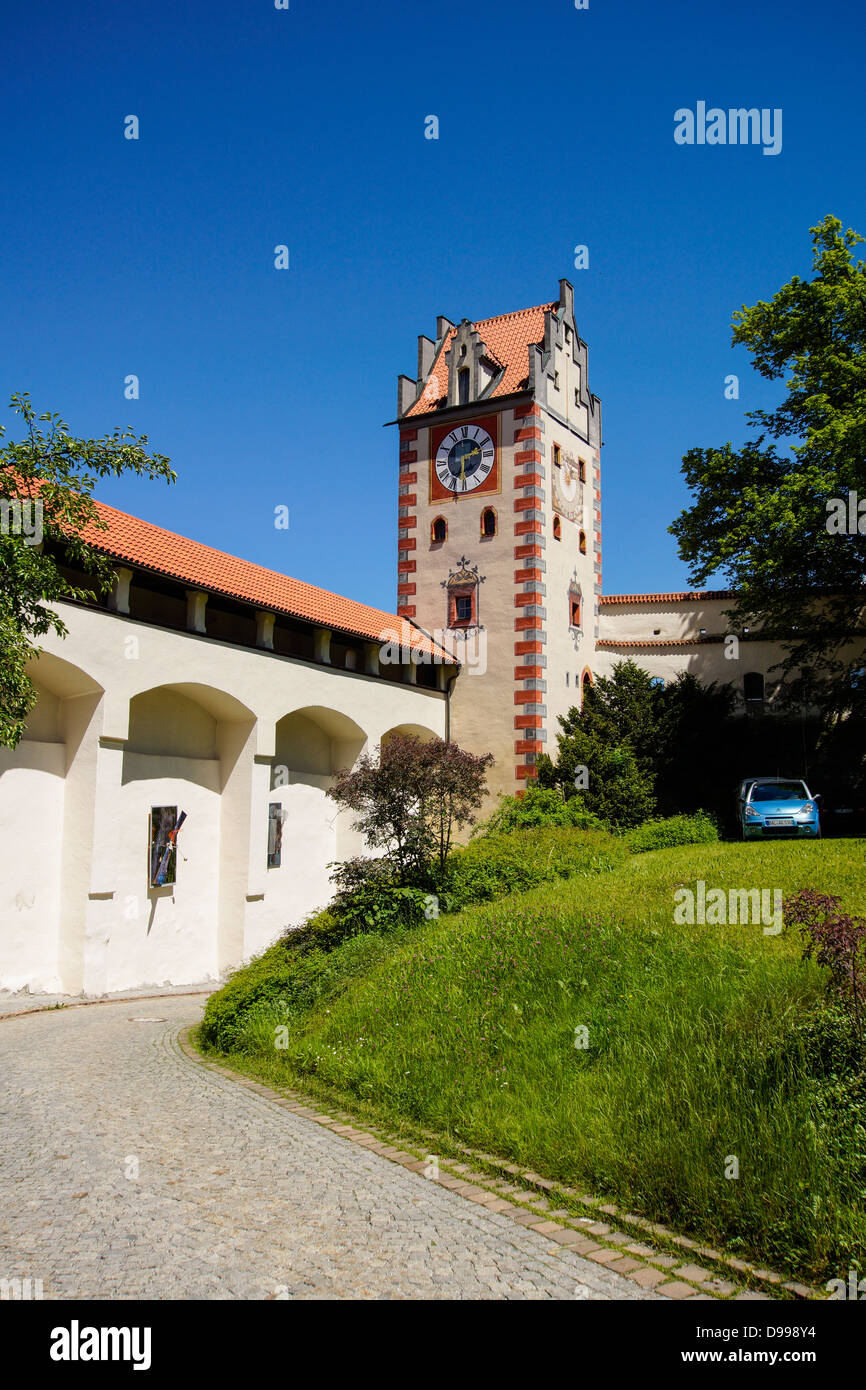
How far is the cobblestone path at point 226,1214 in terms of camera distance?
4.97m

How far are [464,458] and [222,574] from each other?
11.7 metres

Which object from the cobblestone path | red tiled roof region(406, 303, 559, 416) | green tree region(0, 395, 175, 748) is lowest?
the cobblestone path

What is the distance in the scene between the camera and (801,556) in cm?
2488

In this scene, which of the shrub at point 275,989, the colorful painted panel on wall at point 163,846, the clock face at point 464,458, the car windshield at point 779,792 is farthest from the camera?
the clock face at point 464,458

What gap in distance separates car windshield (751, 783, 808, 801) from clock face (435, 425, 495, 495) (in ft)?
42.2

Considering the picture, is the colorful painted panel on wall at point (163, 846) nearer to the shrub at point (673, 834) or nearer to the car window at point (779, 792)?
the shrub at point (673, 834)

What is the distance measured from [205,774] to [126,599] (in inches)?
189

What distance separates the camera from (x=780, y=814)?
834 inches

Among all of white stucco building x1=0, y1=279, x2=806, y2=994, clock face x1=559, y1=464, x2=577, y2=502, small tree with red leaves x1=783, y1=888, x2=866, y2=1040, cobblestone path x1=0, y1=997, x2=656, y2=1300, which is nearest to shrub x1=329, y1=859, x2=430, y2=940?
white stucco building x1=0, y1=279, x2=806, y2=994

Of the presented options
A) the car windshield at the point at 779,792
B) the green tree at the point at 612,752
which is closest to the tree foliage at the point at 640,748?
the green tree at the point at 612,752

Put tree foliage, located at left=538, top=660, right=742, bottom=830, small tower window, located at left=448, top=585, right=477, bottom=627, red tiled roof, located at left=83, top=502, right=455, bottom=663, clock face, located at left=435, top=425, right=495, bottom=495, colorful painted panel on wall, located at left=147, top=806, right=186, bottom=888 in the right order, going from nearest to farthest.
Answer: red tiled roof, located at left=83, top=502, right=455, bottom=663 < colorful painted panel on wall, located at left=147, top=806, right=186, bottom=888 < tree foliage, located at left=538, top=660, right=742, bottom=830 < small tower window, located at left=448, top=585, right=477, bottom=627 < clock face, located at left=435, top=425, right=495, bottom=495

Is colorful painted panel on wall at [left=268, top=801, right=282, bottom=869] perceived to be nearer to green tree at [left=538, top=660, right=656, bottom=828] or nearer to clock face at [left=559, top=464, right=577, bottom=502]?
green tree at [left=538, top=660, right=656, bottom=828]

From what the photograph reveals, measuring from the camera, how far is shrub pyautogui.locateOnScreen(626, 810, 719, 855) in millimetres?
23516
